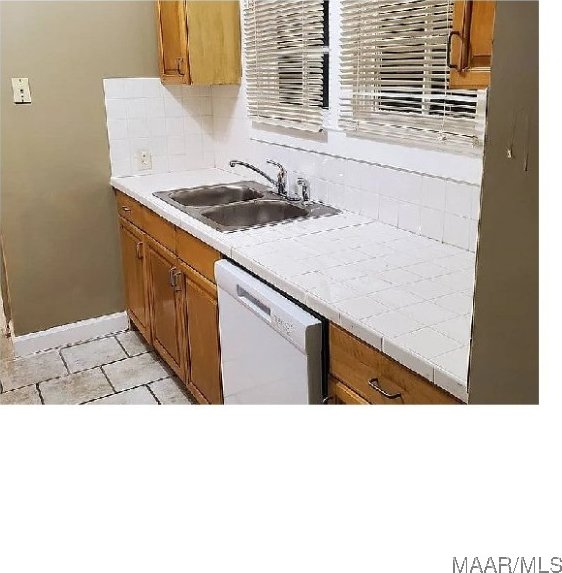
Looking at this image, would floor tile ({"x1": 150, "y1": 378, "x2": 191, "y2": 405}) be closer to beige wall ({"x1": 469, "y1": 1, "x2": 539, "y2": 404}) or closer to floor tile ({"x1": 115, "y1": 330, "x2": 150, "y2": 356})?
floor tile ({"x1": 115, "y1": 330, "x2": 150, "y2": 356})

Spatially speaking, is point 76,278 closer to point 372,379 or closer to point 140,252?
point 140,252

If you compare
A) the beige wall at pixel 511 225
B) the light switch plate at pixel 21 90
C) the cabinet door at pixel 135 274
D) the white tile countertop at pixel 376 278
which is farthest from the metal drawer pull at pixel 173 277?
the beige wall at pixel 511 225

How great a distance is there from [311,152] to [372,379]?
1.46 metres

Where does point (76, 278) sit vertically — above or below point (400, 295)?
below

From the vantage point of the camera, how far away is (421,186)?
6.96 ft

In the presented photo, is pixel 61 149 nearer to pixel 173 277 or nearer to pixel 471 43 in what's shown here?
pixel 173 277

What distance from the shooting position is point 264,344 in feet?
6.15

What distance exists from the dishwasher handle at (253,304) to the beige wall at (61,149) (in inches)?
64.1

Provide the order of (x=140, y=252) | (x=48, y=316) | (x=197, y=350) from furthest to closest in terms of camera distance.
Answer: (x=48, y=316) → (x=140, y=252) → (x=197, y=350)

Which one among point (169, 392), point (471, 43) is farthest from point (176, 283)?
point (471, 43)

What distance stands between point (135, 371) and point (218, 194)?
981 mm

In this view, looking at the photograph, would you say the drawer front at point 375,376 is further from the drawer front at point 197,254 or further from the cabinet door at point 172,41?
the cabinet door at point 172,41
